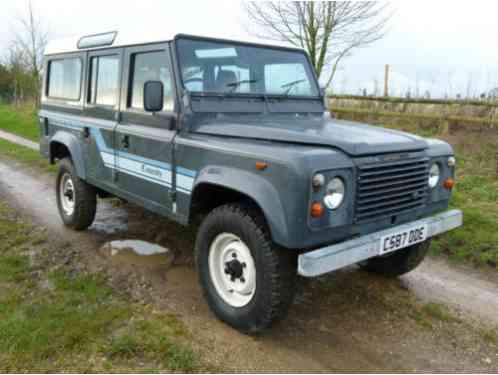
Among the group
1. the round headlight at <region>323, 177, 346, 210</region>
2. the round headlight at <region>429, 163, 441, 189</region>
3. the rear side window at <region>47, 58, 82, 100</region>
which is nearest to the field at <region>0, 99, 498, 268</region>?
the round headlight at <region>429, 163, 441, 189</region>

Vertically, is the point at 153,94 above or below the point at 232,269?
above

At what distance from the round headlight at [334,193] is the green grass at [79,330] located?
124 cm

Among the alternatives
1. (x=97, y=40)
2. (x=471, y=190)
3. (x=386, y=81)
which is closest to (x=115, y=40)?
(x=97, y=40)

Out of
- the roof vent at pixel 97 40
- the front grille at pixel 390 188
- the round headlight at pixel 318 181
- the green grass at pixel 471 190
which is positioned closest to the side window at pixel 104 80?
the roof vent at pixel 97 40

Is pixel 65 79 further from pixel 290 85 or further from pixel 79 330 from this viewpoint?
pixel 79 330

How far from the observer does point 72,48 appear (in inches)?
200

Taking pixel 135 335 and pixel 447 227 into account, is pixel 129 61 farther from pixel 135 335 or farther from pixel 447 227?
pixel 447 227

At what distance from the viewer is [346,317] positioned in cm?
340

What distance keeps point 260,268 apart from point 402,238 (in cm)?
99

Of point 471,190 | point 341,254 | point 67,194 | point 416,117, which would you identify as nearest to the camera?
point 341,254

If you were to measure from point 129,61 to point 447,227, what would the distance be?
9.70ft

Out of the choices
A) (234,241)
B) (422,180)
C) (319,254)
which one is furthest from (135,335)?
(422,180)

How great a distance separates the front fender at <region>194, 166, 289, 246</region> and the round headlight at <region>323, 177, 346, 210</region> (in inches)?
11.3

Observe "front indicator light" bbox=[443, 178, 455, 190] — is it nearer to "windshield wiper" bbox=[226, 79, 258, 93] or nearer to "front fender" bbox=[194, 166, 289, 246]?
"front fender" bbox=[194, 166, 289, 246]
